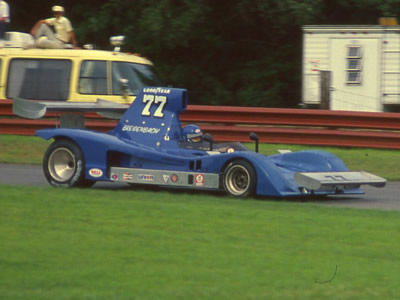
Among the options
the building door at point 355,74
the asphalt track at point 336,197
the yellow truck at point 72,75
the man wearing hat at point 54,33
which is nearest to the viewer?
the asphalt track at point 336,197

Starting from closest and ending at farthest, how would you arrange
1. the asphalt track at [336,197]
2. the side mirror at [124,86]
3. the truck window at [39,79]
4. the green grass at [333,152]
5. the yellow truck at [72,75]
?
the asphalt track at [336,197] < the green grass at [333,152] < the side mirror at [124,86] < the yellow truck at [72,75] < the truck window at [39,79]

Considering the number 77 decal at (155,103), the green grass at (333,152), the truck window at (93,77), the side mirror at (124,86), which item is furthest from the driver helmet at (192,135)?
the truck window at (93,77)

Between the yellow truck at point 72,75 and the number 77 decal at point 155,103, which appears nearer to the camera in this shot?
the number 77 decal at point 155,103

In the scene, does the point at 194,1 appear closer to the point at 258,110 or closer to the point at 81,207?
the point at 258,110

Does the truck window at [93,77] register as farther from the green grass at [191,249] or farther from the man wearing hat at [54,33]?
the green grass at [191,249]

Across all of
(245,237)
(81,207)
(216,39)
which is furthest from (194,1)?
(245,237)

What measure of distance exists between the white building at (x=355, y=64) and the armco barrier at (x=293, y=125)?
5106mm

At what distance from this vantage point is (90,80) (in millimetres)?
17734

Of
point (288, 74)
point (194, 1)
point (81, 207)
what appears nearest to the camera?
point (81, 207)

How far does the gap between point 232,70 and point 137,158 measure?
13821 mm

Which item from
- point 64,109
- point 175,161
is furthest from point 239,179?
point 64,109

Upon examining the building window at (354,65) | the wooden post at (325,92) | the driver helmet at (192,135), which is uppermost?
the building window at (354,65)

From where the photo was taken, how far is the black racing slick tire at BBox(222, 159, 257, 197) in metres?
11.0

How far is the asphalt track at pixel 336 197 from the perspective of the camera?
1121cm
